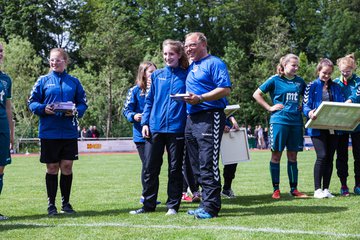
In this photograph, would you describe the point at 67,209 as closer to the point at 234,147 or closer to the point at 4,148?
the point at 4,148

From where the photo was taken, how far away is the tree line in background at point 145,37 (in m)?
49.6

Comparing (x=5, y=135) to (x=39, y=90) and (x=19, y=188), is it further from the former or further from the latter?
(x=19, y=188)

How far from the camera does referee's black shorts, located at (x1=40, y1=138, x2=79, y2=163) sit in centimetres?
753

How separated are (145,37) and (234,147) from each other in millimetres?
58094

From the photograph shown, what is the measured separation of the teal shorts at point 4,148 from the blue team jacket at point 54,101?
429mm

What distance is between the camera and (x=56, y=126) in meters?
7.54

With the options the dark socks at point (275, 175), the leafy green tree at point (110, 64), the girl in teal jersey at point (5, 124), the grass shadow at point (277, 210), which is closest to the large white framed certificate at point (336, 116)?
the dark socks at point (275, 175)

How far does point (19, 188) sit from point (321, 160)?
621 centimetres

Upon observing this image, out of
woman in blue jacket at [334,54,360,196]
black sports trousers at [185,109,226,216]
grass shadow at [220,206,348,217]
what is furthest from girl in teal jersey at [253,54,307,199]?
black sports trousers at [185,109,226,216]

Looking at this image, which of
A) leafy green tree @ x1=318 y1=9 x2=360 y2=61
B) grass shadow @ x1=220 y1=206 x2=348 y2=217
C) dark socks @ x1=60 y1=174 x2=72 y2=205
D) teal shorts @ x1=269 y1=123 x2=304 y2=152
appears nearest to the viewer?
grass shadow @ x1=220 y1=206 x2=348 y2=217

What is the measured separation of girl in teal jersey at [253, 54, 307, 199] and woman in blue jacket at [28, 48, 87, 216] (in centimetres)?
303

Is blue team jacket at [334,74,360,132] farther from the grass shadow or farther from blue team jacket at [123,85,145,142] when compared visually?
blue team jacket at [123,85,145,142]

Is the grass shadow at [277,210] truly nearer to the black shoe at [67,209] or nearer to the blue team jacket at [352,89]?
the black shoe at [67,209]

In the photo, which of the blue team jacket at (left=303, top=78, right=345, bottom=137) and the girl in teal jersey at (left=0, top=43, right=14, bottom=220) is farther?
the blue team jacket at (left=303, top=78, right=345, bottom=137)
